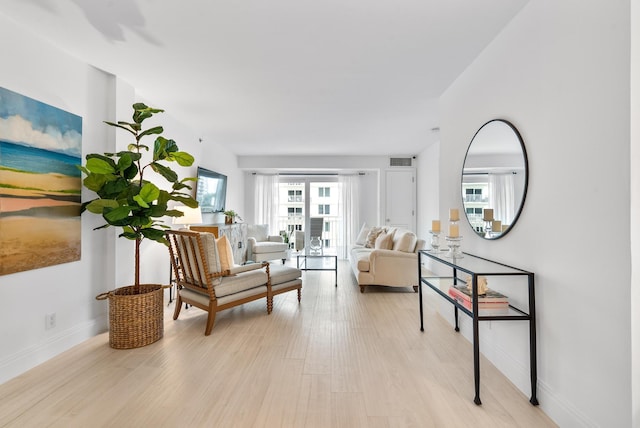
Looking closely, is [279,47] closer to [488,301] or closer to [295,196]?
[488,301]

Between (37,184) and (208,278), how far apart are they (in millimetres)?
1454

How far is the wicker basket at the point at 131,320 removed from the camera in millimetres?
2418

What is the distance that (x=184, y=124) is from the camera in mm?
4336

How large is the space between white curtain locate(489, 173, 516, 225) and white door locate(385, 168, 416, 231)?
175 inches

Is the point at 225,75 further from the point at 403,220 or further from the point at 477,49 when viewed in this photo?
the point at 403,220

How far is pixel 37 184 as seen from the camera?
2.17 metres

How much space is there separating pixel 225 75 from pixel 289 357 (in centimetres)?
257

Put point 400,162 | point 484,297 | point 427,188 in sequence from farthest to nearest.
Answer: point 400,162
point 427,188
point 484,297

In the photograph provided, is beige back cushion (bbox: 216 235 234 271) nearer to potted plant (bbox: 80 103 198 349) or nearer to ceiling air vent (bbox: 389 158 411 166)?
potted plant (bbox: 80 103 198 349)

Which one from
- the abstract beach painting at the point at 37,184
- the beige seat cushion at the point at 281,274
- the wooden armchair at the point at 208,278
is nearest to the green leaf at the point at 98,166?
the abstract beach painting at the point at 37,184

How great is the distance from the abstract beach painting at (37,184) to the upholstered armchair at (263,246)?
11.0 ft

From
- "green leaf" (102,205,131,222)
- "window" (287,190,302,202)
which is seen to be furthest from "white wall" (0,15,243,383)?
"window" (287,190,302,202)

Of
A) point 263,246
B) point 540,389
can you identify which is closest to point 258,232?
point 263,246

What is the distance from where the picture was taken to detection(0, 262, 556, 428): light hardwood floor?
5.31 ft
